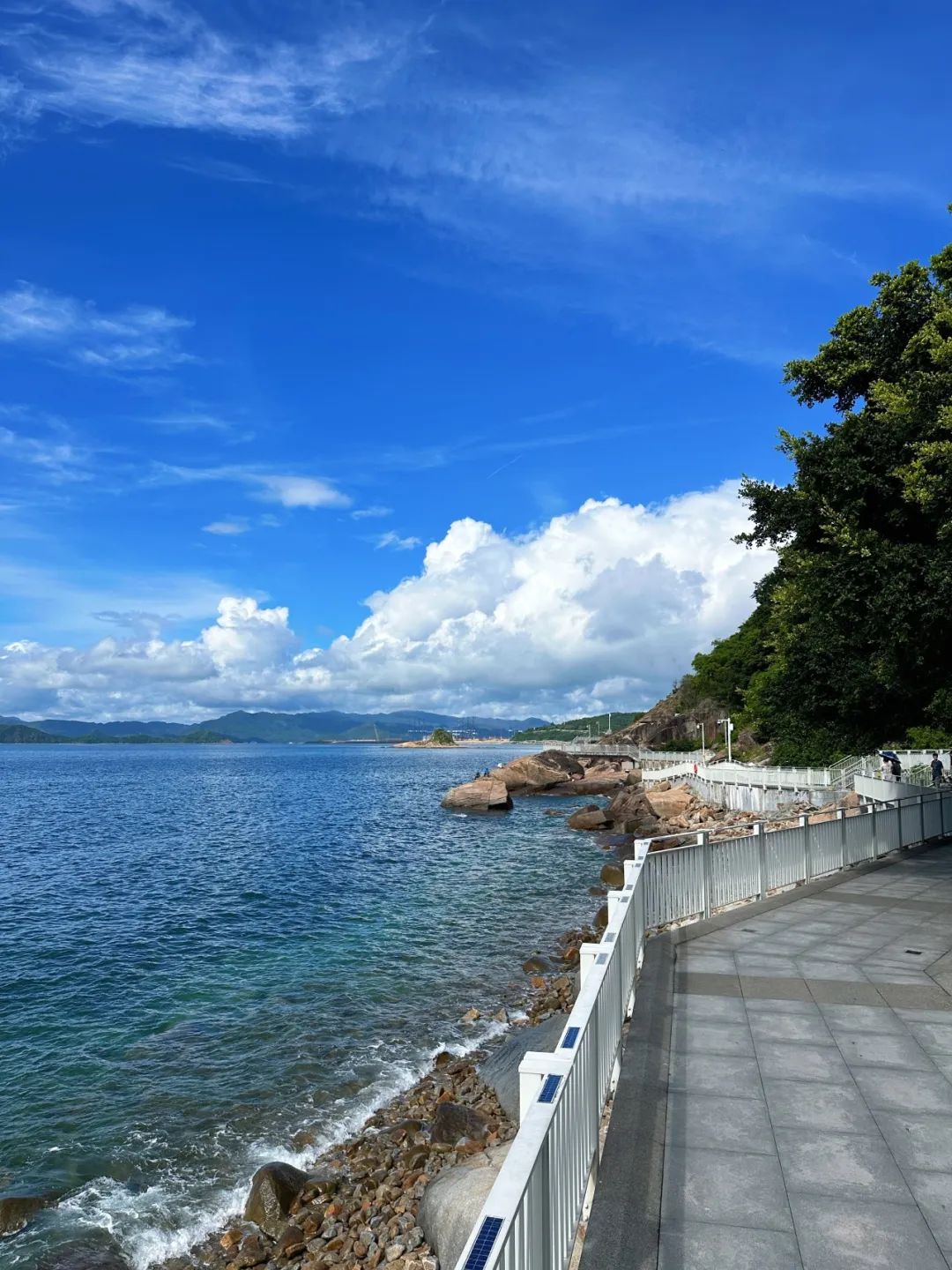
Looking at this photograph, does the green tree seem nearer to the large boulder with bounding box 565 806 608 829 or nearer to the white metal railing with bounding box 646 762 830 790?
the white metal railing with bounding box 646 762 830 790

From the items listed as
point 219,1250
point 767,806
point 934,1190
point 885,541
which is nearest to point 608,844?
point 767,806

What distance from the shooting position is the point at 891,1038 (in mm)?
7812

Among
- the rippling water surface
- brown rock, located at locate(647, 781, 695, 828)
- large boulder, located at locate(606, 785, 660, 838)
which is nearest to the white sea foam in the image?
the rippling water surface

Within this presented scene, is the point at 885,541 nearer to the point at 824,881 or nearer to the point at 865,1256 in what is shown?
the point at 824,881

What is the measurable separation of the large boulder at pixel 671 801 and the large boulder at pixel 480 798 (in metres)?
12.9

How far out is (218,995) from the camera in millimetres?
18359

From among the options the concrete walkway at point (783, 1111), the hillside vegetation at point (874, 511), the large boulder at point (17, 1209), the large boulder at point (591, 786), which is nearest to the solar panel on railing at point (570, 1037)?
the concrete walkway at point (783, 1111)

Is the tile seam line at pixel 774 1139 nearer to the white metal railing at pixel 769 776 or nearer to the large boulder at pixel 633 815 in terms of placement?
the white metal railing at pixel 769 776

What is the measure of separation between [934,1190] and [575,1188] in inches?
93.6

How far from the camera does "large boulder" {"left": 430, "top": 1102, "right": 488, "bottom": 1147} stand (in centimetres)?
1075

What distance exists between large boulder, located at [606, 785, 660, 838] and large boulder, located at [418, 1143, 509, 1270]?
119 feet

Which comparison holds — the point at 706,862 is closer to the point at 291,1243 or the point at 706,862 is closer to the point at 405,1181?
the point at 405,1181

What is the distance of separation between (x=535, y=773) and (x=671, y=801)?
29164 millimetres

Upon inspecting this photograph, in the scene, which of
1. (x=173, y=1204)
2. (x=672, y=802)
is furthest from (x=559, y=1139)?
(x=672, y=802)
